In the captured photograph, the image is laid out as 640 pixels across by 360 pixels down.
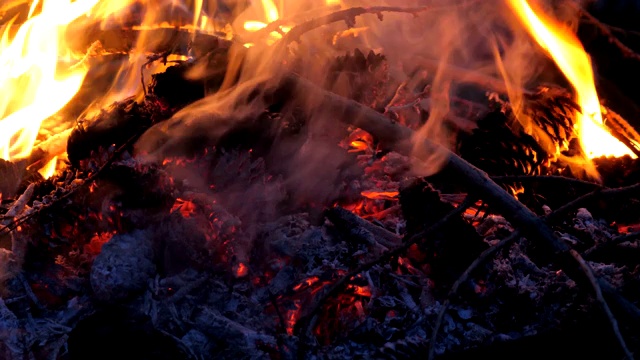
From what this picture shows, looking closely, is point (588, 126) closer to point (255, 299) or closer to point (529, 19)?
point (529, 19)

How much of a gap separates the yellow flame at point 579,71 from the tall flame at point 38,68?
3422mm

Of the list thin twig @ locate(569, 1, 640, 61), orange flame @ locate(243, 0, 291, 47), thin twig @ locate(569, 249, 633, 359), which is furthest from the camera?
orange flame @ locate(243, 0, 291, 47)

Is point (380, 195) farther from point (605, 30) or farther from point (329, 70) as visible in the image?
point (605, 30)

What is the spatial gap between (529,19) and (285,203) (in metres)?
2.41

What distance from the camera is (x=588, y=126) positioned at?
310 centimetres

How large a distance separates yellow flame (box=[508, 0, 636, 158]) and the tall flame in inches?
135

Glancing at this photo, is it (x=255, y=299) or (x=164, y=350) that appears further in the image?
(x=255, y=299)

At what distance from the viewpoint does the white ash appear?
2.29 metres

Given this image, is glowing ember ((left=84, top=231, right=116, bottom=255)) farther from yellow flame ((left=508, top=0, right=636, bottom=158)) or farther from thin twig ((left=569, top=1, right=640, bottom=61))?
thin twig ((left=569, top=1, right=640, bottom=61))

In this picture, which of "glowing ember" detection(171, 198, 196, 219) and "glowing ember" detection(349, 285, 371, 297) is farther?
"glowing ember" detection(171, 198, 196, 219)

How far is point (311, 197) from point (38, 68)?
99.5 inches

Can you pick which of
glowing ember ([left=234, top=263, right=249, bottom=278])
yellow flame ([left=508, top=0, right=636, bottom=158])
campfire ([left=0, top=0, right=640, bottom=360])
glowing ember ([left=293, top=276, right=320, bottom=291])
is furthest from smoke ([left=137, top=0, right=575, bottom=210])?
glowing ember ([left=293, top=276, right=320, bottom=291])

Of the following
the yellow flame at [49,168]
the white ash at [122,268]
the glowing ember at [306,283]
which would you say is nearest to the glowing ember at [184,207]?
the white ash at [122,268]

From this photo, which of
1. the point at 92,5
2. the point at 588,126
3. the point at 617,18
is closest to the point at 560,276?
the point at 588,126
